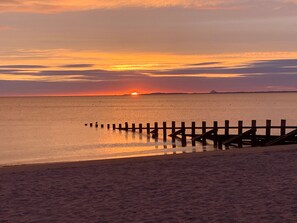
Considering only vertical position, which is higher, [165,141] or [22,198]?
[22,198]

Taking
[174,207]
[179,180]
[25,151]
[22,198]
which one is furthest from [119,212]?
[25,151]

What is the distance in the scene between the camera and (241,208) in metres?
9.13

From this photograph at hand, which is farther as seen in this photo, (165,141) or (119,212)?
(165,141)

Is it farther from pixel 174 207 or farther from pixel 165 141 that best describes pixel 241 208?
pixel 165 141

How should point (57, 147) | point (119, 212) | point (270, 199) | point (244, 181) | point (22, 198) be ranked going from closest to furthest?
point (119, 212) < point (270, 199) < point (22, 198) < point (244, 181) < point (57, 147)

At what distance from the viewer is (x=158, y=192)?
35.9ft

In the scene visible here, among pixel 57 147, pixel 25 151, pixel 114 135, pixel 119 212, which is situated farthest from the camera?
pixel 114 135

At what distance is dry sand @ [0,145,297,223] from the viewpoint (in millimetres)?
8781

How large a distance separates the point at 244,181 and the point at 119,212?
4060 millimetres

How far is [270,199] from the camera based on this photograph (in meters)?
9.81

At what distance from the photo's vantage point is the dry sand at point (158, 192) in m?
8.78

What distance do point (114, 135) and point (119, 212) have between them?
1914 inches

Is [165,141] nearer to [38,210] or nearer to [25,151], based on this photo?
[25,151]

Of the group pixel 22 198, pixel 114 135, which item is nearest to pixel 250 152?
pixel 22 198
